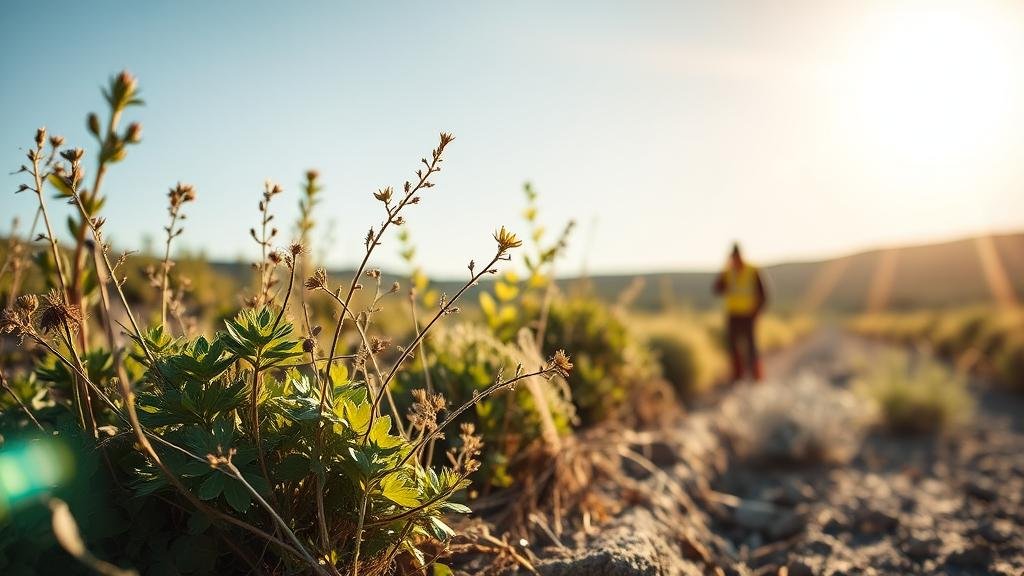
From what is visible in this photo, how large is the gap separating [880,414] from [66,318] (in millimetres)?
8332

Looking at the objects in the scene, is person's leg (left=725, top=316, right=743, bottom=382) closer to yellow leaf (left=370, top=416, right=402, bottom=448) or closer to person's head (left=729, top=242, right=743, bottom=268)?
person's head (left=729, top=242, right=743, bottom=268)

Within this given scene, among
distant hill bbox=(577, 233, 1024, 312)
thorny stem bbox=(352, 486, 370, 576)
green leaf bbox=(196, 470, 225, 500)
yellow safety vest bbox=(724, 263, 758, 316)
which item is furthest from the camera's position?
distant hill bbox=(577, 233, 1024, 312)

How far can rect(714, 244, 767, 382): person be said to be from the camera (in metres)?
9.10

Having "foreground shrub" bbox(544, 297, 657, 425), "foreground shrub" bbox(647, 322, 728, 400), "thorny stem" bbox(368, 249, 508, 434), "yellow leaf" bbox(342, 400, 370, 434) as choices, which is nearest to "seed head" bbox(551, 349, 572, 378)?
"thorny stem" bbox(368, 249, 508, 434)

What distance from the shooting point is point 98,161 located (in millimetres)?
1033

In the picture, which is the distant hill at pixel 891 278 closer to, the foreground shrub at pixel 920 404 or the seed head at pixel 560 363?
the foreground shrub at pixel 920 404

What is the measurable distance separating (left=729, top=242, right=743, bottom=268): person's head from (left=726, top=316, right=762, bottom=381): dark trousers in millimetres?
865

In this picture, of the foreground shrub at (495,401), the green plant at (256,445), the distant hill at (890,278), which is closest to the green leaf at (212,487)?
Result: the green plant at (256,445)

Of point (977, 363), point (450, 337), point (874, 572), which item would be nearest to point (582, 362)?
point (450, 337)

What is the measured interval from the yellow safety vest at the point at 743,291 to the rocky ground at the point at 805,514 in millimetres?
3129

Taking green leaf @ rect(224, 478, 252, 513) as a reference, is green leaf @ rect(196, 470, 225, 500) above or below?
above

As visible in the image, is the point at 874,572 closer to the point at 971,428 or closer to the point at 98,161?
the point at 98,161

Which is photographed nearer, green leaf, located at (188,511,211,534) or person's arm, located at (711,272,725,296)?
green leaf, located at (188,511,211,534)

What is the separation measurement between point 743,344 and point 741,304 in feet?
3.08
